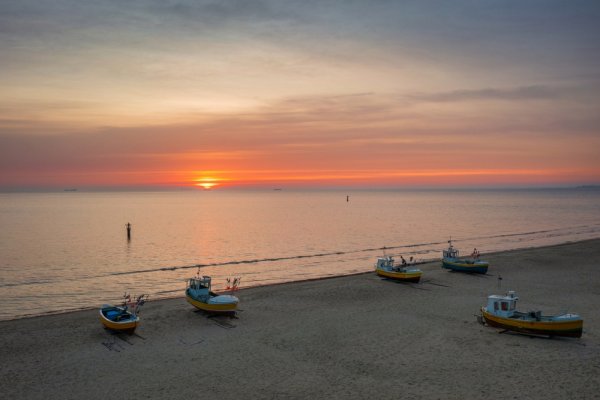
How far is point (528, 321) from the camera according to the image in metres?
28.8

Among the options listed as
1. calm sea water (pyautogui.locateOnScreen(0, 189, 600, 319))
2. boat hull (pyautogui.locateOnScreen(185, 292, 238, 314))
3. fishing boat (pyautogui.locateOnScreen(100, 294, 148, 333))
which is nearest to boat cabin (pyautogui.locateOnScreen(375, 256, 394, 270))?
calm sea water (pyautogui.locateOnScreen(0, 189, 600, 319))

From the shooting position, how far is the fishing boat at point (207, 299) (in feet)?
110

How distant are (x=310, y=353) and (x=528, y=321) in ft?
46.7

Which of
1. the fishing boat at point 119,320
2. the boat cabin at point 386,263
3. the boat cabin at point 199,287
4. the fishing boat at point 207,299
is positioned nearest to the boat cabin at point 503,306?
the fishing boat at point 207,299

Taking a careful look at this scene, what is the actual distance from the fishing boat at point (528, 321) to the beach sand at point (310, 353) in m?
0.62

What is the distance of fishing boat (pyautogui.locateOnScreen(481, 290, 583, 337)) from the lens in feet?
91.7

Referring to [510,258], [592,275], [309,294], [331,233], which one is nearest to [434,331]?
[309,294]

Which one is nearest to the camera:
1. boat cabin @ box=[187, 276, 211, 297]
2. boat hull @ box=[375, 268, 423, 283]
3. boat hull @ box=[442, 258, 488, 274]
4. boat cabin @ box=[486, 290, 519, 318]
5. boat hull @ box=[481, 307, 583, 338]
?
boat hull @ box=[481, 307, 583, 338]

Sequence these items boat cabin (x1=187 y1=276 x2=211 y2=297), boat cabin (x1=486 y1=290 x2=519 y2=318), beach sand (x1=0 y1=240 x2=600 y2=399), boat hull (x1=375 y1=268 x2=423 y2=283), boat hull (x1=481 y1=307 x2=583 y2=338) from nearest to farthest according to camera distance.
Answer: beach sand (x1=0 y1=240 x2=600 y2=399)
boat hull (x1=481 y1=307 x2=583 y2=338)
boat cabin (x1=486 y1=290 x2=519 y2=318)
boat cabin (x1=187 y1=276 x2=211 y2=297)
boat hull (x1=375 y1=268 x2=423 y2=283)

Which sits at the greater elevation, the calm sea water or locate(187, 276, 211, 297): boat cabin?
locate(187, 276, 211, 297): boat cabin

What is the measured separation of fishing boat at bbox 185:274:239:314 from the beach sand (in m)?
1.01

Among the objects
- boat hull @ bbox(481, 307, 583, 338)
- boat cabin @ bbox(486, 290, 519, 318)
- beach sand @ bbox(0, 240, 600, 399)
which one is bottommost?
beach sand @ bbox(0, 240, 600, 399)

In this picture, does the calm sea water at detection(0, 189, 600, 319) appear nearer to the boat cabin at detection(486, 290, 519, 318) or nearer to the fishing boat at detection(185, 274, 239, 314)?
the fishing boat at detection(185, 274, 239, 314)

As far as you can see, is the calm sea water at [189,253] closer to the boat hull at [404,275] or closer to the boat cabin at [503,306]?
the boat hull at [404,275]
